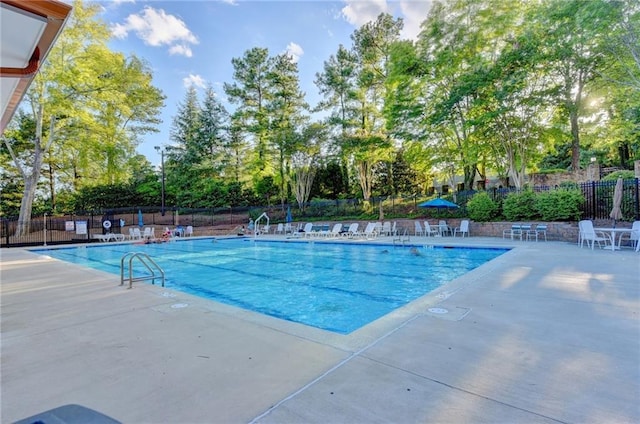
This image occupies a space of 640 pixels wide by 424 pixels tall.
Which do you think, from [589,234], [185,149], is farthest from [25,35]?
[185,149]

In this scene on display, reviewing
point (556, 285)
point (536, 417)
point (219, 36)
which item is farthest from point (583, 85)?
point (536, 417)

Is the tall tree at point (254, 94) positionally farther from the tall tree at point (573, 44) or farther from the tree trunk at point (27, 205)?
the tall tree at point (573, 44)

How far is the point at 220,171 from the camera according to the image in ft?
90.1

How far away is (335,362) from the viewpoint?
2523 mm

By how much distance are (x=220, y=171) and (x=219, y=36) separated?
16.5 m

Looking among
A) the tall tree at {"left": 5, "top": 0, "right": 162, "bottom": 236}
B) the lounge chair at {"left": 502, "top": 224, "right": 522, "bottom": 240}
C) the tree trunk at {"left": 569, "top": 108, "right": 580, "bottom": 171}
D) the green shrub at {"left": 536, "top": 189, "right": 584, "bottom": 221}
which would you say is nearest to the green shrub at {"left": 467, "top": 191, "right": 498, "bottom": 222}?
the lounge chair at {"left": 502, "top": 224, "right": 522, "bottom": 240}

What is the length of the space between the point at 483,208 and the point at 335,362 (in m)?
13.9

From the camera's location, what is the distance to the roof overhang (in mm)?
1614

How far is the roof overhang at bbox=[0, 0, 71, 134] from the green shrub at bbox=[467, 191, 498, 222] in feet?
50.2

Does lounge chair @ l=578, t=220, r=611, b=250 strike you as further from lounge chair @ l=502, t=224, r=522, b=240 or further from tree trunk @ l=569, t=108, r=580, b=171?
tree trunk @ l=569, t=108, r=580, b=171

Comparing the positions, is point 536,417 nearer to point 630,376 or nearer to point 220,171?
point 630,376

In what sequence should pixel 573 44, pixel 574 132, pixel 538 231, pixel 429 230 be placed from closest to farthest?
pixel 573 44 < pixel 538 231 < pixel 429 230 < pixel 574 132

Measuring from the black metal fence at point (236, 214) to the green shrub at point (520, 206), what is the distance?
1126mm

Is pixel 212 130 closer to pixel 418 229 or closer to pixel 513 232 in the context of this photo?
pixel 418 229
